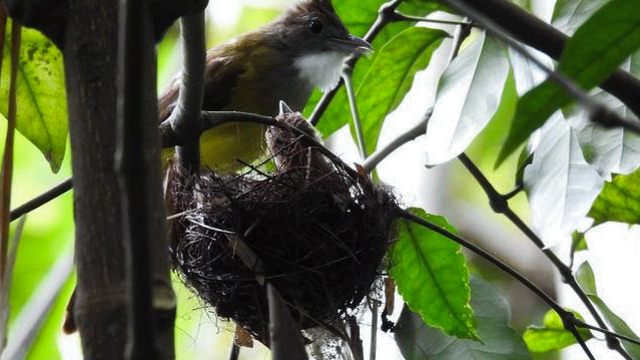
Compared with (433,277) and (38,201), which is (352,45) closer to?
(433,277)

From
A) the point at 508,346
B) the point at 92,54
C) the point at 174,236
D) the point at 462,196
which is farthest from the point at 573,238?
the point at 462,196

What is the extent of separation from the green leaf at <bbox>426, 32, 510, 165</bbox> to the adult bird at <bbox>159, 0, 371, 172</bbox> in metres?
1.13

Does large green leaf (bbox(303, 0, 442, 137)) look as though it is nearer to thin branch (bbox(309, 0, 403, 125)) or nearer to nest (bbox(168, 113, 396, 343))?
thin branch (bbox(309, 0, 403, 125))

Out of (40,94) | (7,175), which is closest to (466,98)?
(40,94)

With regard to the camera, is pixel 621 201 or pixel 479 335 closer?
pixel 479 335

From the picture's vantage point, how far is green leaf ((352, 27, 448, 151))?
333cm

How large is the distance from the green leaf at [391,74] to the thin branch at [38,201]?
1.50m

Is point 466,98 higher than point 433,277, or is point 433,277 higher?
point 466,98

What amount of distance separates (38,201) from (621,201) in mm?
1791

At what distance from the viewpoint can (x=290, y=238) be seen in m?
2.81

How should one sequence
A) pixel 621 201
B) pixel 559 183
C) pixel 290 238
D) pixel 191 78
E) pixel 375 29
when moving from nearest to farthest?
1. pixel 191 78
2. pixel 559 183
3. pixel 290 238
4. pixel 621 201
5. pixel 375 29

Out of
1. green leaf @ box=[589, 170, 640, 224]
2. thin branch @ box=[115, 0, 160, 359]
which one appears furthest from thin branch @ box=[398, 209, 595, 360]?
thin branch @ box=[115, 0, 160, 359]

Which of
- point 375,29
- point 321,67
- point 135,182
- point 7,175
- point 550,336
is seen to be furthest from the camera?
point 321,67

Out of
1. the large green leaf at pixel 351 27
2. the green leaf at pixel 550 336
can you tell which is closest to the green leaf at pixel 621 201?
the green leaf at pixel 550 336
